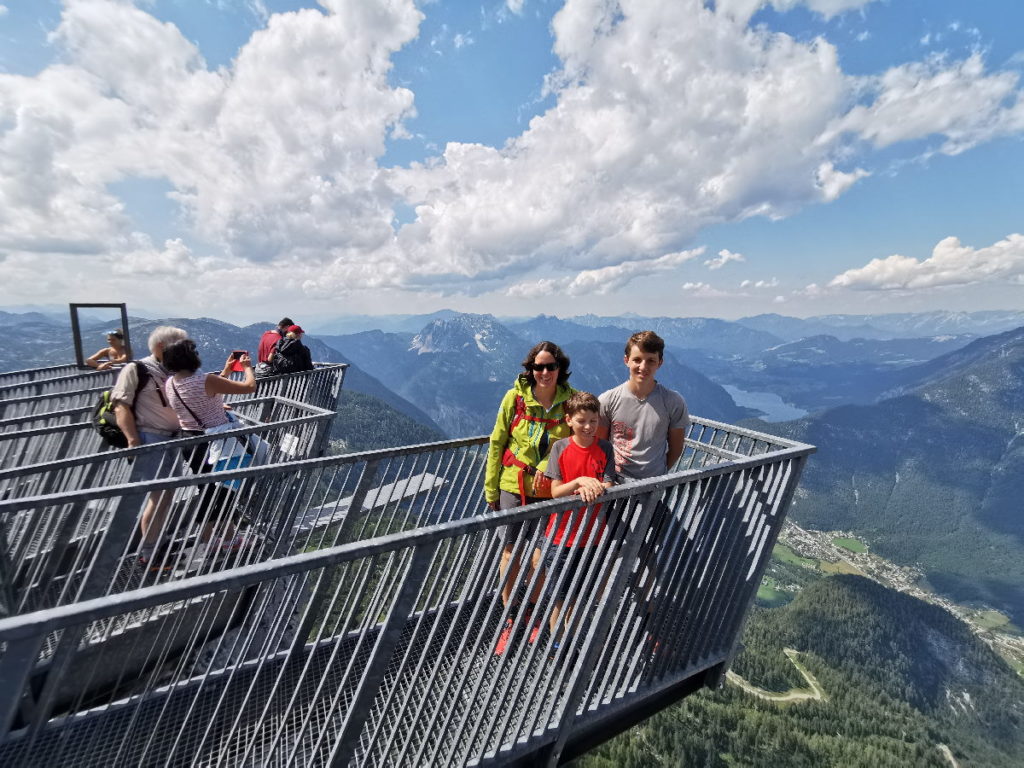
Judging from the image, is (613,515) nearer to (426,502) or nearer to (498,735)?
(498,735)

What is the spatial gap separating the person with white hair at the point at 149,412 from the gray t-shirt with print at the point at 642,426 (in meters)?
4.56

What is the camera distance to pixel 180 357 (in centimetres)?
529

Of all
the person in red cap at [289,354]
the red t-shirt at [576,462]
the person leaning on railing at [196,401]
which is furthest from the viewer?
the person in red cap at [289,354]

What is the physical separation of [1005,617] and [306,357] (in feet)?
861

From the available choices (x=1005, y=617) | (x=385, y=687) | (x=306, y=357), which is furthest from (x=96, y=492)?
(x=1005, y=617)

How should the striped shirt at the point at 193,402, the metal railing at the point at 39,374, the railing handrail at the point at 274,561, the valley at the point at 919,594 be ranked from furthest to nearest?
the valley at the point at 919,594, the metal railing at the point at 39,374, the striped shirt at the point at 193,402, the railing handrail at the point at 274,561

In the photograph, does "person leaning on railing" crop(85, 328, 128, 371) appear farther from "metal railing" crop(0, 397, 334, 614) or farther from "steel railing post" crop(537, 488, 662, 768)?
"steel railing post" crop(537, 488, 662, 768)

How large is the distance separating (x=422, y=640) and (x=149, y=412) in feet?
12.6

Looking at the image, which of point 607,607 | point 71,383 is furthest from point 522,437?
point 71,383

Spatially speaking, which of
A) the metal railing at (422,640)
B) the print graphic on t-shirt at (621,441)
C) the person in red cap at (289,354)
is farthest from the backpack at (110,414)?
the person in red cap at (289,354)

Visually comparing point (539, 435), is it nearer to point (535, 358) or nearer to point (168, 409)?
point (535, 358)

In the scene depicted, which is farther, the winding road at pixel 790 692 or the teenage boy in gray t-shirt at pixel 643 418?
the winding road at pixel 790 692

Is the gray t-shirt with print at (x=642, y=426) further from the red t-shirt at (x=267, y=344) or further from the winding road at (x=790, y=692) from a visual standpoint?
the winding road at (x=790, y=692)

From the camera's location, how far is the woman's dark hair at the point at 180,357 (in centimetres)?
529
